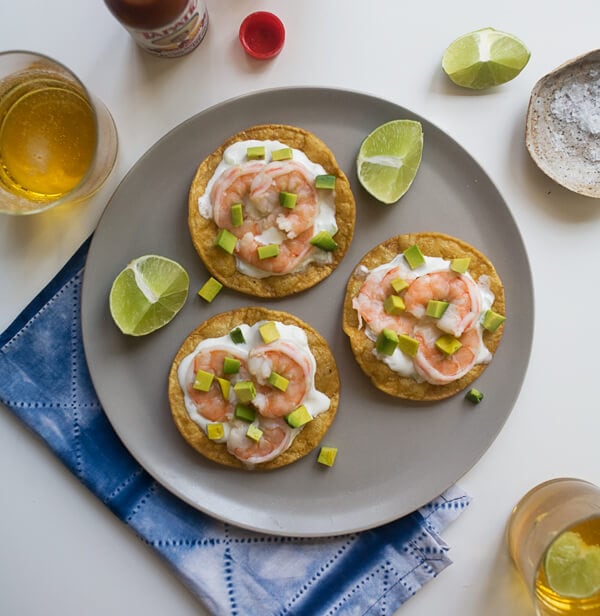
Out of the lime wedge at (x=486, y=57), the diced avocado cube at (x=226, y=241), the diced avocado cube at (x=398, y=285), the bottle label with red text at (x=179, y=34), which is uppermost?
the bottle label with red text at (x=179, y=34)

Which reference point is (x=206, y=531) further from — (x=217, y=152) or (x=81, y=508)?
(x=217, y=152)

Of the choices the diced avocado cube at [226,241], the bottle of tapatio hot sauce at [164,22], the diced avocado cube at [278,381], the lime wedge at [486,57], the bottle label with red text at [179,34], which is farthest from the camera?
the lime wedge at [486,57]

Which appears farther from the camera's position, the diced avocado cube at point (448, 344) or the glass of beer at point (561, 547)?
the diced avocado cube at point (448, 344)

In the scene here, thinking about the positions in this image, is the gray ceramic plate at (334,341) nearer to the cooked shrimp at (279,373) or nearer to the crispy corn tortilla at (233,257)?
the crispy corn tortilla at (233,257)

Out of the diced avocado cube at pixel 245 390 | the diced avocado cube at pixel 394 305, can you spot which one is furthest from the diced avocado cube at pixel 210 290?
the diced avocado cube at pixel 394 305

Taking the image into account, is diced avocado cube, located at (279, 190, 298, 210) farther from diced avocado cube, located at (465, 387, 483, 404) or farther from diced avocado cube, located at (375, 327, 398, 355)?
diced avocado cube, located at (465, 387, 483, 404)

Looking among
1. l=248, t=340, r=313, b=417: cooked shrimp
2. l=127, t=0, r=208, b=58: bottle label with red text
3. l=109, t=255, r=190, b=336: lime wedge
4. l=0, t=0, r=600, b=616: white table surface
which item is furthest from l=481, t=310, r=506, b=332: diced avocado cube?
l=127, t=0, r=208, b=58: bottle label with red text
